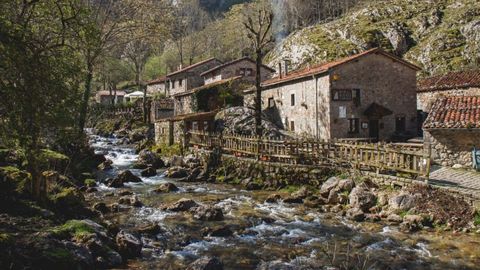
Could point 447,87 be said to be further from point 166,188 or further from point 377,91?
point 166,188

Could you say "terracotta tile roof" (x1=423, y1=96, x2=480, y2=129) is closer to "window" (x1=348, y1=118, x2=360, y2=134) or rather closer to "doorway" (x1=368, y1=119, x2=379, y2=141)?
"window" (x1=348, y1=118, x2=360, y2=134)

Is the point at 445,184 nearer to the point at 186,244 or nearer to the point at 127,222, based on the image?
the point at 186,244

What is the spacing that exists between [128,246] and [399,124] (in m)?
26.1

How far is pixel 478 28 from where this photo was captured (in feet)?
167

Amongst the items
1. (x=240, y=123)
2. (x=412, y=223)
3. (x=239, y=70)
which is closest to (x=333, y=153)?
(x=412, y=223)

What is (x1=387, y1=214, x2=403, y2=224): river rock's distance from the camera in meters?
15.9

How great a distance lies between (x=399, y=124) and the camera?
3309 centimetres

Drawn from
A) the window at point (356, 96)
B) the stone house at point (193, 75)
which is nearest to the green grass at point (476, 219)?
the window at point (356, 96)

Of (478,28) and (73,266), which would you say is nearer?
(73,266)

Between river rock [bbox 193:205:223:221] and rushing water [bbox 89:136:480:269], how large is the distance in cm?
32

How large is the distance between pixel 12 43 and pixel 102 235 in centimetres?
581

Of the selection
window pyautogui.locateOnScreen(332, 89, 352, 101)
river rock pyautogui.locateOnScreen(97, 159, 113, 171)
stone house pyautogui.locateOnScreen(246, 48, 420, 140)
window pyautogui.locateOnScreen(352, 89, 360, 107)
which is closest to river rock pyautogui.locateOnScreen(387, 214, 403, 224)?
stone house pyautogui.locateOnScreen(246, 48, 420, 140)

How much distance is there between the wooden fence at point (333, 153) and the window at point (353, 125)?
337 inches

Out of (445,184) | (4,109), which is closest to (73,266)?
(4,109)
